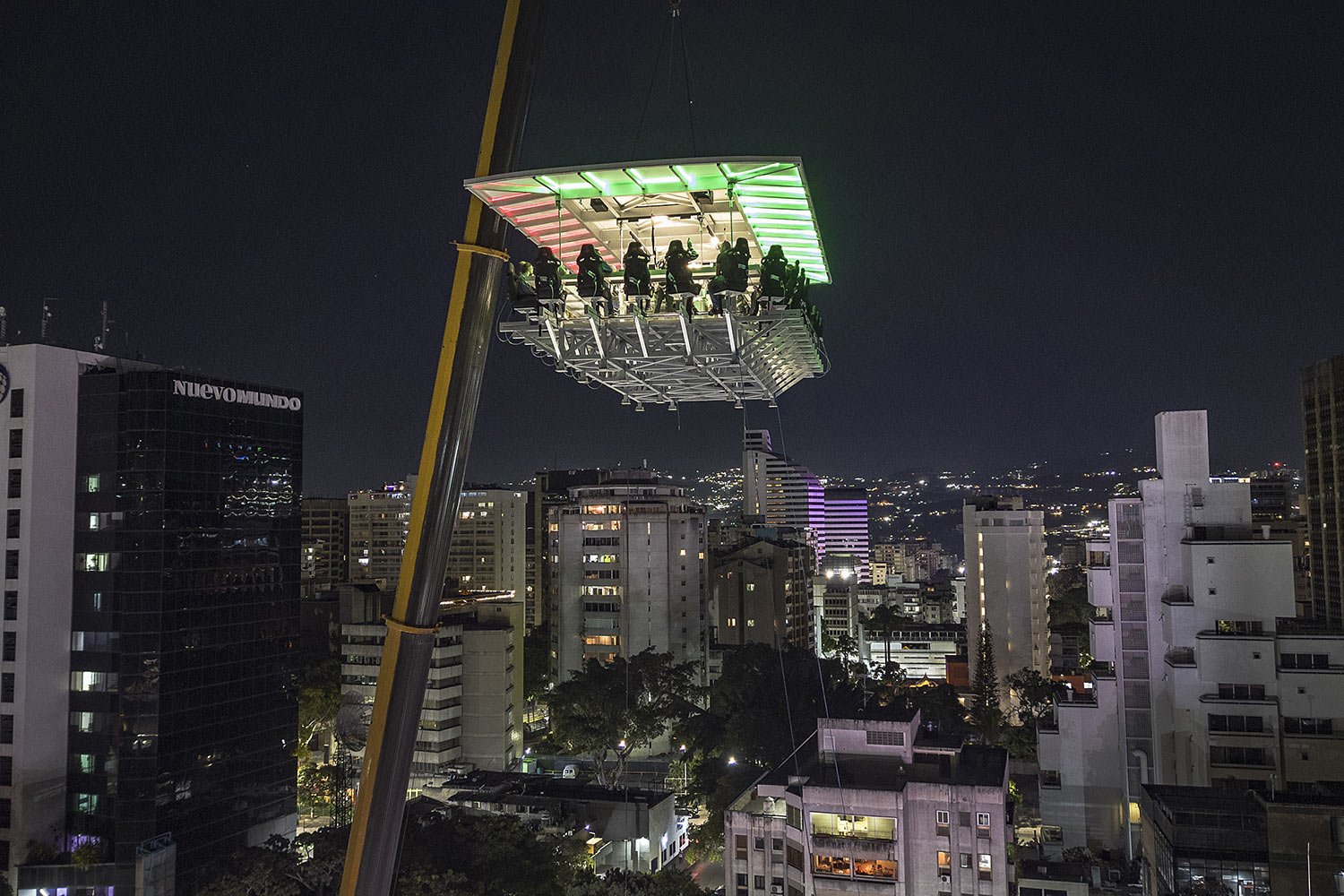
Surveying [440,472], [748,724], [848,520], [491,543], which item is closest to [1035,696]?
[748,724]

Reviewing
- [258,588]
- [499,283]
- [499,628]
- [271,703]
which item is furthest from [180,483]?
[499,283]

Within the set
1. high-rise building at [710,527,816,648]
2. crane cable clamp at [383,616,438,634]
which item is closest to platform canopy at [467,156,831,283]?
crane cable clamp at [383,616,438,634]

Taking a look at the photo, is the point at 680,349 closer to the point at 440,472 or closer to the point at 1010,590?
the point at 440,472

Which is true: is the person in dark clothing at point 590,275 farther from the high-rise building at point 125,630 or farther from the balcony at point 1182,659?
the high-rise building at point 125,630

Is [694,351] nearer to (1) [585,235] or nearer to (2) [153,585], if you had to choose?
(1) [585,235]

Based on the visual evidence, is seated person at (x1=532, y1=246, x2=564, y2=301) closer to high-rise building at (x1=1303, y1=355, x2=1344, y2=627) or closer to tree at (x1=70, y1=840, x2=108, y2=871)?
tree at (x1=70, y1=840, x2=108, y2=871)

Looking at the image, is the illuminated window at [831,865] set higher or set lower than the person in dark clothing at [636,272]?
lower

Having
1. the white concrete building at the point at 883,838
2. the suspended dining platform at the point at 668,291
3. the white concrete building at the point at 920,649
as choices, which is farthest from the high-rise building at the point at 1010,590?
the suspended dining platform at the point at 668,291
